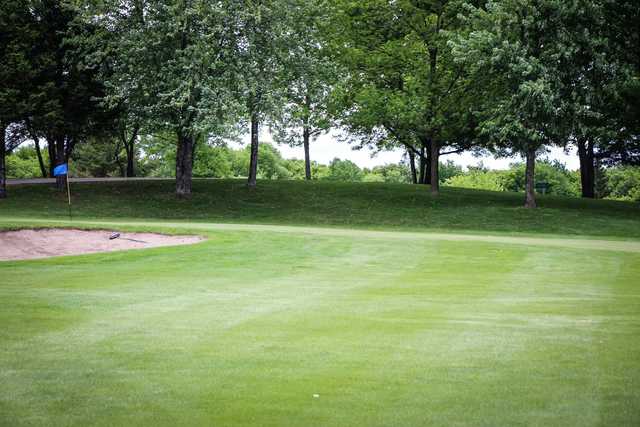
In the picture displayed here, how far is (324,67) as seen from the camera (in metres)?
42.1

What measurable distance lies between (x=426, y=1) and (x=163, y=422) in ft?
131

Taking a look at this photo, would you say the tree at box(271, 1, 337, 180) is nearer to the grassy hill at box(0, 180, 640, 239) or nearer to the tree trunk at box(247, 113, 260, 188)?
the tree trunk at box(247, 113, 260, 188)

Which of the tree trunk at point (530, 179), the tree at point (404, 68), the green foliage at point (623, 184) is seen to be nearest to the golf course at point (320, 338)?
the tree trunk at point (530, 179)

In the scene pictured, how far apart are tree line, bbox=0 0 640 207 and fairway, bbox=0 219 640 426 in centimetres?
2343

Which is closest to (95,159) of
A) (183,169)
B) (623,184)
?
(183,169)

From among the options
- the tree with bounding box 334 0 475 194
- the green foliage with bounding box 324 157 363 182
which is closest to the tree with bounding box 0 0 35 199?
the tree with bounding box 334 0 475 194

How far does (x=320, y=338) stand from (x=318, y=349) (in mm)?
524

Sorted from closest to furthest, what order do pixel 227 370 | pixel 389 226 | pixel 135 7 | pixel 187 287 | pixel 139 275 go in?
pixel 227 370, pixel 187 287, pixel 139 275, pixel 389 226, pixel 135 7

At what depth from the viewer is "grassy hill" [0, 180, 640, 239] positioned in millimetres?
35906

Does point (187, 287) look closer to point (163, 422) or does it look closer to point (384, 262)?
point (384, 262)

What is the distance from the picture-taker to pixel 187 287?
12.3 meters

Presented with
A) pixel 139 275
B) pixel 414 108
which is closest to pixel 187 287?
pixel 139 275

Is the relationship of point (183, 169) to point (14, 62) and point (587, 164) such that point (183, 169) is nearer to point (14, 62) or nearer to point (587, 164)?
point (14, 62)

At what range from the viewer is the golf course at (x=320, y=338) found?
5305mm
